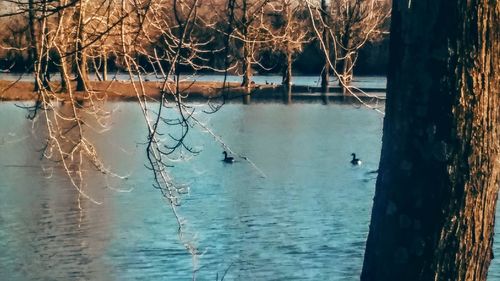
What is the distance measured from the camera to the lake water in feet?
37.9

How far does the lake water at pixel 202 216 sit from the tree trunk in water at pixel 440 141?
8345mm

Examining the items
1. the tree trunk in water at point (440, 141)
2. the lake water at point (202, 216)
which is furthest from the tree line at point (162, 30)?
the lake water at point (202, 216)

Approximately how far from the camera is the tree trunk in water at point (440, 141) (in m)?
2.61

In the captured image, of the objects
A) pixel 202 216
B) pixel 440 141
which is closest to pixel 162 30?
pixel 440 141

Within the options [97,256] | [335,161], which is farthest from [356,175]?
[97,256]

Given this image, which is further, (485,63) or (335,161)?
(335,161)

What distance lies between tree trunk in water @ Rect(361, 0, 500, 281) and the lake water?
8345 mm

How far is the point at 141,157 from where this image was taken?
20.7 meters

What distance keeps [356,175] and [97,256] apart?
798cm

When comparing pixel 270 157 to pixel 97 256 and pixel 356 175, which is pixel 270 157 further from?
pixel 97 256

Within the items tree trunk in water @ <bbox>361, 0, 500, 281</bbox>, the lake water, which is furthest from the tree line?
the lake water

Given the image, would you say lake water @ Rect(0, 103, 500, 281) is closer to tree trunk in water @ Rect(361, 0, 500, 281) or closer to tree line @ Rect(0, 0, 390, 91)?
tree line @ Rect(0, 0, 390, 91)

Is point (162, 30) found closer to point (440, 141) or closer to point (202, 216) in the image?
point (440, 141)

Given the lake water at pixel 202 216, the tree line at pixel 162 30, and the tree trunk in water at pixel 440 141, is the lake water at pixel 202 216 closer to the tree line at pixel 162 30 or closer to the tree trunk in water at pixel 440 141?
the tree line at pixel 162 30
